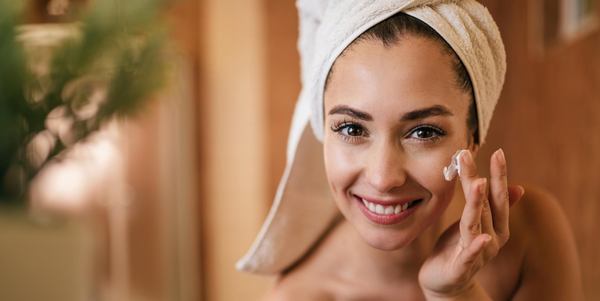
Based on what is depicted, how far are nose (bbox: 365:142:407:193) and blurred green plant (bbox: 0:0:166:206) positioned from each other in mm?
264

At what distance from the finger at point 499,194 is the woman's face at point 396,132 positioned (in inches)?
2.3

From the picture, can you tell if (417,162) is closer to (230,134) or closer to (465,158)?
(465,158)

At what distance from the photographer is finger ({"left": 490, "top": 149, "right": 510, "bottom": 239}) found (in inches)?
22.0

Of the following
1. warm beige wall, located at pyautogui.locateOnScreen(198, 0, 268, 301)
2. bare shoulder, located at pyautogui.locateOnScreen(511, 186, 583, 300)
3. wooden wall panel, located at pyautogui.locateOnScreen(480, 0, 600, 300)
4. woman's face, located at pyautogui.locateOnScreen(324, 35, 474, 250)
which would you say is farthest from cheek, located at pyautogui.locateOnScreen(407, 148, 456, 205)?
warm beige wall, located at pyautogui.locateOnScreen(198, 0, 268, 301)

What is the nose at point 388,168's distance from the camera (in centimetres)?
61

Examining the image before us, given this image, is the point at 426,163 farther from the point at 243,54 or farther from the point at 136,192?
the point at 136,192

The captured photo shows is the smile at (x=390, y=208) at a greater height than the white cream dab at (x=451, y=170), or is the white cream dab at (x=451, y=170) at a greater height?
the white cream dab at (x=451, y=170)

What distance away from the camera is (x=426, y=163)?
2.03 feet

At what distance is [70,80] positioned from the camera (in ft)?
1.19

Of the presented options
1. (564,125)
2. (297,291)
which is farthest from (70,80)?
(564,125)

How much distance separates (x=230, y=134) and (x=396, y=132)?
3.02m

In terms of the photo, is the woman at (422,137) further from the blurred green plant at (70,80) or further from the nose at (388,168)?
the blurred green plant at (70,80)

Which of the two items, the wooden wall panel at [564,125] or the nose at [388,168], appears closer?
the nose at [388,168]

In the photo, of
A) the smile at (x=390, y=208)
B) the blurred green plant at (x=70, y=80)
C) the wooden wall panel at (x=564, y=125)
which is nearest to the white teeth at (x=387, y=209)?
the smile at (x=390, y=208)
